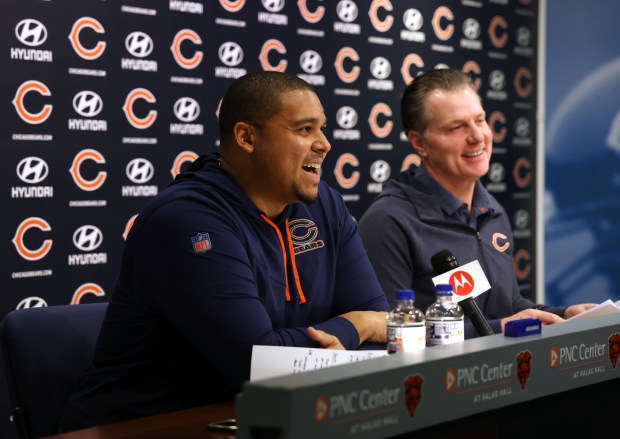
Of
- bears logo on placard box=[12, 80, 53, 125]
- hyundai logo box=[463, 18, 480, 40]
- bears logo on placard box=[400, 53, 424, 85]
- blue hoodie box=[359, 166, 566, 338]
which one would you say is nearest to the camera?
blue hoodie box=[359, 166, 566, 338]

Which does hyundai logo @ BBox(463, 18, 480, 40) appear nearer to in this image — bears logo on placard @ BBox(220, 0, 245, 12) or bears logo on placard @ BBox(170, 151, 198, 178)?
bears logo on placard @ BBox(220, 0, 245, 12)

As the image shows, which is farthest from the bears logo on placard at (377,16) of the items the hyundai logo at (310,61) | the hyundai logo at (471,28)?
the hyundai logo at (471,28)

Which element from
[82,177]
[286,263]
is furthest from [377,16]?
[286,263]

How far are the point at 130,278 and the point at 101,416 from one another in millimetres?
330

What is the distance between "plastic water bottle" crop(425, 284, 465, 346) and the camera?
1.87m

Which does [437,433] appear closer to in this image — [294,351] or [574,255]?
[294,351]

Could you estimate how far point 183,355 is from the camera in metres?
2.04

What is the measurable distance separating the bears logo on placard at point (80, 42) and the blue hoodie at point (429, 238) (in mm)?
1440

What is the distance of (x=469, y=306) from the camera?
1960 mm

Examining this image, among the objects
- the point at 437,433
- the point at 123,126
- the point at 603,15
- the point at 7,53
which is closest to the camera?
the point at 437,433

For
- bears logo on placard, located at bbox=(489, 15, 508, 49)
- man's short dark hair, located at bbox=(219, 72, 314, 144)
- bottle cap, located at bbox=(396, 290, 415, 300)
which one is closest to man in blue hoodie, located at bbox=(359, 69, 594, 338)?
man's short dark hair, located at bbox=(219, 72, 314, 144)

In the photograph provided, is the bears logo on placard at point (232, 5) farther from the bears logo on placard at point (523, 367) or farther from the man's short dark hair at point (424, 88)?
the bears logo on placard at point (523, 367)

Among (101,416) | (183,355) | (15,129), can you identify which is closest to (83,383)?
(101,416)

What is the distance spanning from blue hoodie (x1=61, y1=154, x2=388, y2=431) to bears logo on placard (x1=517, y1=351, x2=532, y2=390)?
0.82m
